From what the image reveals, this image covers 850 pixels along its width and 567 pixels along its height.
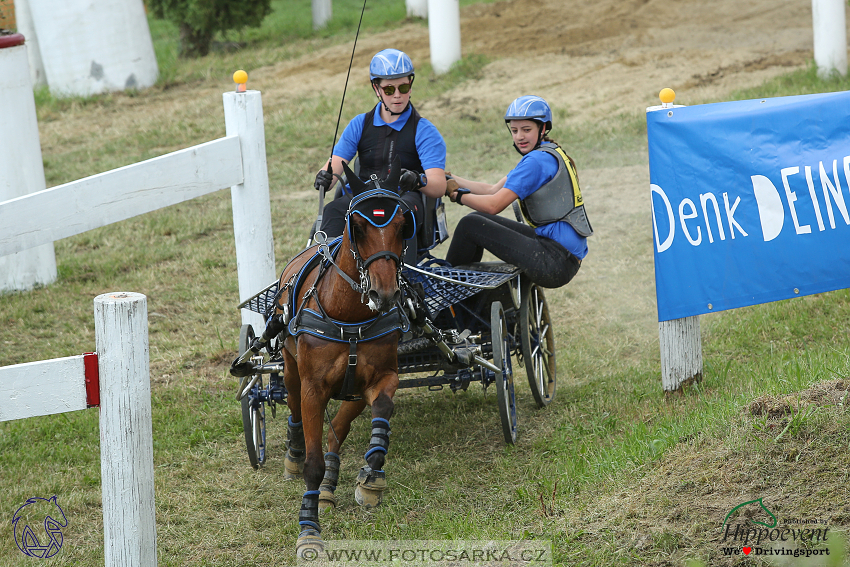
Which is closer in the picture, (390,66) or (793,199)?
(793,199)

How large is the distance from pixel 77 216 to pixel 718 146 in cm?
389

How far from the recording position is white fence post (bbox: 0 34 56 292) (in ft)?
27.2

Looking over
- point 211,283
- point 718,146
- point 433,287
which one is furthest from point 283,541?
point 211,283

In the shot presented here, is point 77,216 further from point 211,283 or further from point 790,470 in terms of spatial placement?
point 790,470

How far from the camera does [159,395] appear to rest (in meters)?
6.39

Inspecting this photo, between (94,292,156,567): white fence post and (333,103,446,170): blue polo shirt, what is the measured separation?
269cm

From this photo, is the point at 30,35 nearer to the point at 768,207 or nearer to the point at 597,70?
the point at 597,70

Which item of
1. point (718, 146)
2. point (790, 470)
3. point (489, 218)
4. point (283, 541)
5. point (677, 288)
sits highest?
point (718, 146)

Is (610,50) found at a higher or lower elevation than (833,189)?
higher

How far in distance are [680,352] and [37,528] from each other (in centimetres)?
390

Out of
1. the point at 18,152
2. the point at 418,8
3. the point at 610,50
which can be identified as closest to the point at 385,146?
the point at 18,152

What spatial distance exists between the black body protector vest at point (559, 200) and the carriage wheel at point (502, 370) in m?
0.70

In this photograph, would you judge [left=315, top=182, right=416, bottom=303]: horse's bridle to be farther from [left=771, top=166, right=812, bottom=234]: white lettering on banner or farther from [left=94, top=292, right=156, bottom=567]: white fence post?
[left=771, top=166, right=812, bottom=234]: white lettering on banner

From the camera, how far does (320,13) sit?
21656 millimetres
